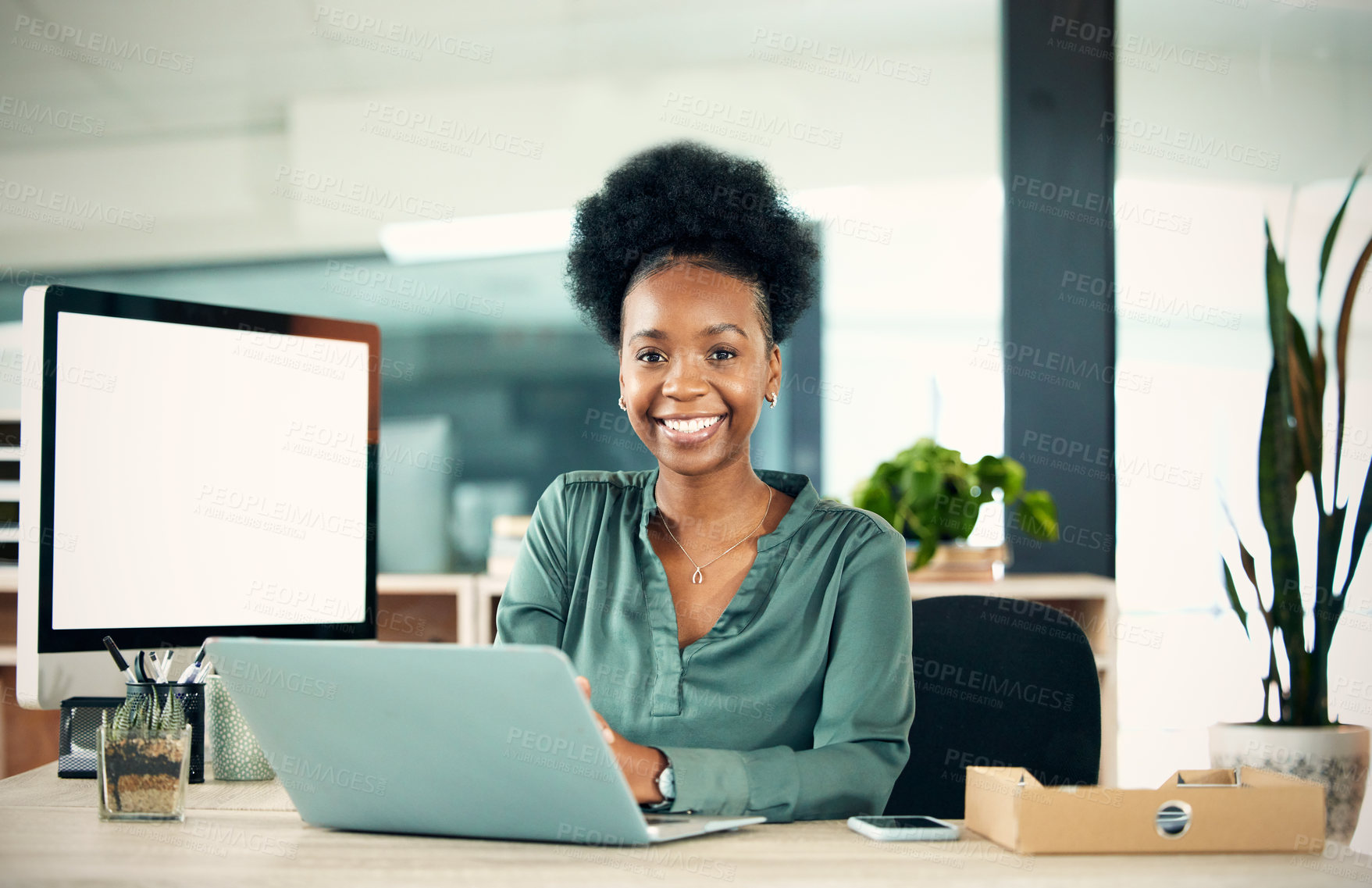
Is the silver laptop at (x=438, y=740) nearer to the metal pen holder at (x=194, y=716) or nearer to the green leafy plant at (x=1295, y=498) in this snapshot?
the metal pen holder at (x=194, y=716)

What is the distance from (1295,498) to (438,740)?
2188 mm

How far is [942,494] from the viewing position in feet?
9.20

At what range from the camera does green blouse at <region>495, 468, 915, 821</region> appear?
1.24m

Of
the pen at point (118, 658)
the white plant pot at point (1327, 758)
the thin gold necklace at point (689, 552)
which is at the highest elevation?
the thin gold necklace at point (689, 552)

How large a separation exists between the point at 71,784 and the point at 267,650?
2.04ft

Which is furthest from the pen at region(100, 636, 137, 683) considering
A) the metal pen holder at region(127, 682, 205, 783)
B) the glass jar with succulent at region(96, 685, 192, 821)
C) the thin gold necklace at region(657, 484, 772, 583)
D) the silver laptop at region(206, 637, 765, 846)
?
the thin gold necklace at region(657, 484, 772, 583)

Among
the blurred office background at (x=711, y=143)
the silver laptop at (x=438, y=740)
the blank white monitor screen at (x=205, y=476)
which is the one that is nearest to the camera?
the silver laptop at (x=438, y=740)

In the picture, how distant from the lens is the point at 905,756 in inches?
49.6

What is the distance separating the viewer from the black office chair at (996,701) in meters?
1.57

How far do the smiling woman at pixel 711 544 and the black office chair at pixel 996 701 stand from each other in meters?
0.28

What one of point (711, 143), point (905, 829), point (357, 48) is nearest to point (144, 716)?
point (905, 829)

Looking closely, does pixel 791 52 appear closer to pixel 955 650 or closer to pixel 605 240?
pixel 605 240

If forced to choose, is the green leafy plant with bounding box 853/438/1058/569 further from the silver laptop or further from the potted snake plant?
the silver laptop

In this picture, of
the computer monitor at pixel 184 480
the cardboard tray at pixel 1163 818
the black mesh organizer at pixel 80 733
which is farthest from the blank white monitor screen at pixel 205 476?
the cardboard tray at pixel 1163 818
